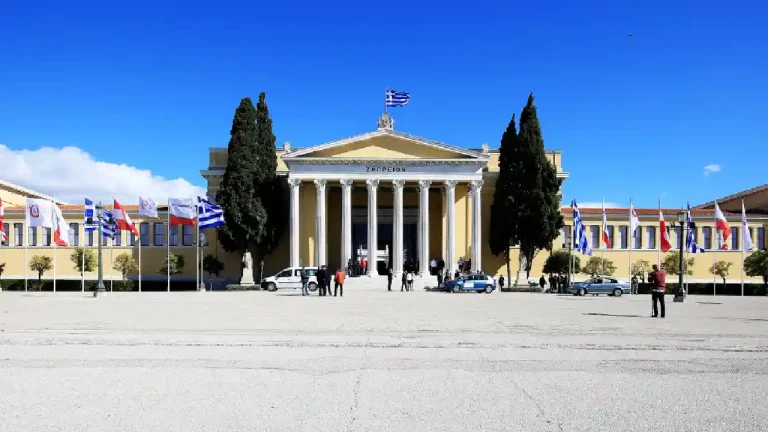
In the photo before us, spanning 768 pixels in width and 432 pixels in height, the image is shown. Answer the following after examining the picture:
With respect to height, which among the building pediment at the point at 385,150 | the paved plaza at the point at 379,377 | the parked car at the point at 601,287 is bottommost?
the parked car at the point at 601,287

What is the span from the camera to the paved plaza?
7254 millimetres

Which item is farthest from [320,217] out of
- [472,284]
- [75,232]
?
[75,232]

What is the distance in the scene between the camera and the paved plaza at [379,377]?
7.25 m

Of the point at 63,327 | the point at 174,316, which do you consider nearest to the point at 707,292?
the point at 174,316

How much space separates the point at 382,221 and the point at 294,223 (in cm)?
981

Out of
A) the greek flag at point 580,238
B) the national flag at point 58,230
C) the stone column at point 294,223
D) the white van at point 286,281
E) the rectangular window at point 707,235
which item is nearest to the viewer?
the national flag at point 58,230

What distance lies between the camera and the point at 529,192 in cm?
4806

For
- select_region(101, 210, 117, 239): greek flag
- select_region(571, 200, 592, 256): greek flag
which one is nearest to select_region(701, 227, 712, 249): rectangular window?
select_region(571, 200, 592, 256): greek flag

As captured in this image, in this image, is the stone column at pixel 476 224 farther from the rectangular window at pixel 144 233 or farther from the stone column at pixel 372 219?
the rectangular window at pixel 144 233

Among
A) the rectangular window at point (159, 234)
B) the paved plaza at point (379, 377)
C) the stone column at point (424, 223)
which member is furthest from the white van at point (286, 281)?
the paved plaza at point (379, 377)

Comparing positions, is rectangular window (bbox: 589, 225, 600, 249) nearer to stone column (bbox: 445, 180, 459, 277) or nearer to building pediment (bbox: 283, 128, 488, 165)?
building pediment (bbox: 283, 128, 488, 165)

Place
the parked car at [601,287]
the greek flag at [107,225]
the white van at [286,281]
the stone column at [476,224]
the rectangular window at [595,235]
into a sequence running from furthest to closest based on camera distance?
the rectangular window at [595,235] < the stone column at [476,224] < the white van at [286,281] < the parked car at [601,287] < the greek flag at [107,225]

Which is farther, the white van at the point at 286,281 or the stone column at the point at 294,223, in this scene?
the stone column at the point at 294,223

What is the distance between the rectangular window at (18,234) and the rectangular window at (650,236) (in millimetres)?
54997
